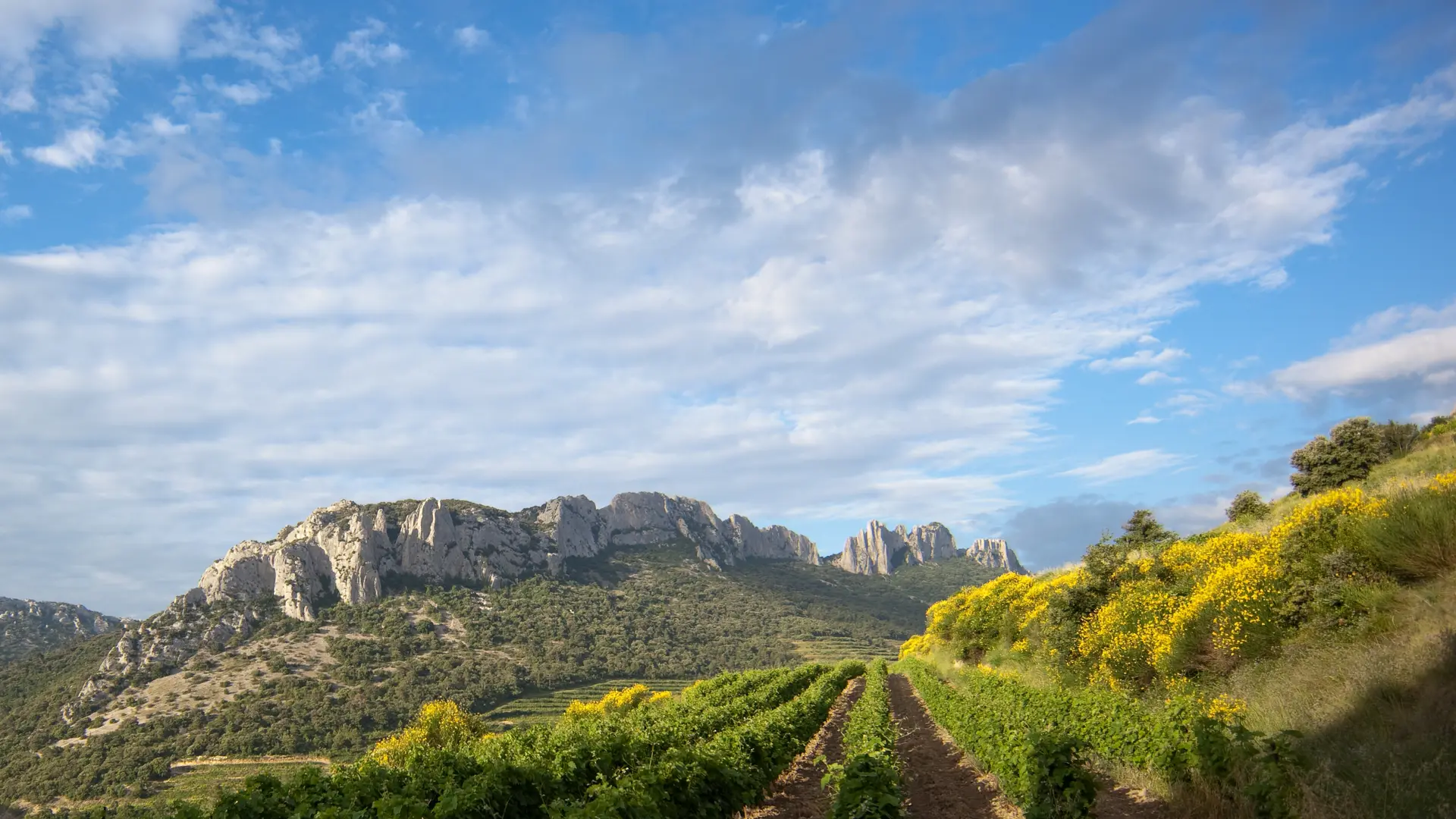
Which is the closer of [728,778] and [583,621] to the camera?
[728,778]

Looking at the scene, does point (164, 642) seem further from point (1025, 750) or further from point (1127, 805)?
point (1127, 805)

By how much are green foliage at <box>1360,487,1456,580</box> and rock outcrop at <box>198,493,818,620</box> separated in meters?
135

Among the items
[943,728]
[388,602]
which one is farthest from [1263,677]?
[388,602]

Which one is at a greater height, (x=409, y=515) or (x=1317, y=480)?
(x=409, y=515)

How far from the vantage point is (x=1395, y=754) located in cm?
866

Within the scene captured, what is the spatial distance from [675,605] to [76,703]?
91802 mm

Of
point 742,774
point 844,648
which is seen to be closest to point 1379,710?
point 742,774

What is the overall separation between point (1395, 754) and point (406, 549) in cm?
14750

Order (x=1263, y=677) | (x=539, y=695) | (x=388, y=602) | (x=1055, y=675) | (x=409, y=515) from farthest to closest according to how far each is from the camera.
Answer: (x=409, y=515) < (x=388, y=602) < (x=539, y=695) < (x=1055, y=675) < (x=1263, y=677)

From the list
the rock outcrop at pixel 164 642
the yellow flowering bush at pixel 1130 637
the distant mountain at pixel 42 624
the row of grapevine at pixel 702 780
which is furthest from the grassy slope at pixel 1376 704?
the distant mountain at pixel 42 624

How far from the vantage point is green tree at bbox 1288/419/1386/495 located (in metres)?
33.6

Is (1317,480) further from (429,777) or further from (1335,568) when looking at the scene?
(429,777)

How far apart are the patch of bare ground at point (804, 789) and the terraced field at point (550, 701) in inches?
2419

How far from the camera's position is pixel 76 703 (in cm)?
8669
